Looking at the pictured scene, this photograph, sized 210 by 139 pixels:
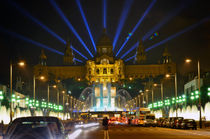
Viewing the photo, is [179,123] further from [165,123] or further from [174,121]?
[165,123]

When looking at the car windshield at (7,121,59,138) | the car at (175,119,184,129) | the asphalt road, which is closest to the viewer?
the car windshield at (7,121,59,138)

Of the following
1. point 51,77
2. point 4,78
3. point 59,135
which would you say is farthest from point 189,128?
point 51,77

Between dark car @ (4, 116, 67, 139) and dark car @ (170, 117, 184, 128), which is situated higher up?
dark car @ (4, 116, 67, 139)

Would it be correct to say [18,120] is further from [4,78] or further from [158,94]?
[158,94]

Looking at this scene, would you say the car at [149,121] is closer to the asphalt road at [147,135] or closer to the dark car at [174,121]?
the dark car at [174,121]

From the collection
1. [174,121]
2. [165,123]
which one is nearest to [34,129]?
[174,121]

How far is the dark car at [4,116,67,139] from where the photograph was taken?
1262 centimetres

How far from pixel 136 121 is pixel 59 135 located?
214ft

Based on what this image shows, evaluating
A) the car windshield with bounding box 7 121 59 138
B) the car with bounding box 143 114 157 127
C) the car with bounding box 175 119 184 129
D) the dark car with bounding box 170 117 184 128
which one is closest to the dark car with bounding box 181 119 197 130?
the car with bounding box 175 119 184 129

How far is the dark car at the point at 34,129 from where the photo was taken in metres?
12.6

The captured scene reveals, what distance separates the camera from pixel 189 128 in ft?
170

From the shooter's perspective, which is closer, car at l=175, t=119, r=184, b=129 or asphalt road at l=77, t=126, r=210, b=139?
asphalt road at l=77, t=126, r=210, b=139

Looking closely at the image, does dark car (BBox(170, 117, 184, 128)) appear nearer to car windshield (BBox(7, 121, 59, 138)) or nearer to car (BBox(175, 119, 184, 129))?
car (BBox(175, 119, 184, 129))

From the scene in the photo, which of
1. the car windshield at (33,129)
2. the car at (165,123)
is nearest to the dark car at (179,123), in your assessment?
the car at (165,123)
